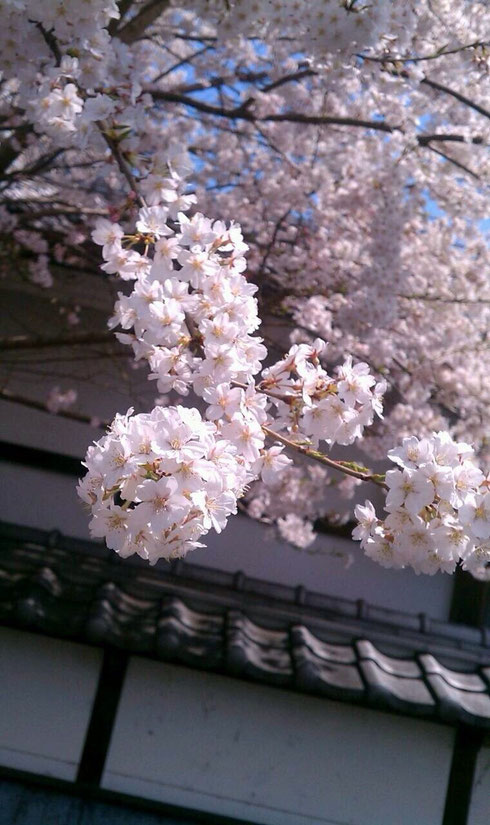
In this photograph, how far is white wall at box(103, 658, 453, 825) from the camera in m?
4.08

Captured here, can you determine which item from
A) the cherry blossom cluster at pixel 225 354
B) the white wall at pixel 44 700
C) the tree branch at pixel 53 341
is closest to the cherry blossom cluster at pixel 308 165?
the cherry blossom cluster at pixel 225 354

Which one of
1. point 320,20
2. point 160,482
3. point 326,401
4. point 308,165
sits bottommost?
point 160,482

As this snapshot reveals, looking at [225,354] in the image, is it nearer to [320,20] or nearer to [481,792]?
[320,20]

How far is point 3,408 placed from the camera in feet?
18.9

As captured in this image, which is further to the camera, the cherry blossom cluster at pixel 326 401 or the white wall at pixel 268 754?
the white wall at pixel 268 754

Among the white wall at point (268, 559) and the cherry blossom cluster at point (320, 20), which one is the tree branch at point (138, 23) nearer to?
the cherry blossom cluster at point (320, 20)

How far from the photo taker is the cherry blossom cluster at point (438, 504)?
188 cm

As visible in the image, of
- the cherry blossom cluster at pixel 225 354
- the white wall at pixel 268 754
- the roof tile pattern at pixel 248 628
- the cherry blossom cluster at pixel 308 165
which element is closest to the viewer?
the cherry blossom cluster at pixel 225 354

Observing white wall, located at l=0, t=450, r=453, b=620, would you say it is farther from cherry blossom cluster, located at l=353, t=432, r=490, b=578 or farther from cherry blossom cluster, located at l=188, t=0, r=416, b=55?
cherry blossom cluster, located at l=353, t=432, r=490, b=578

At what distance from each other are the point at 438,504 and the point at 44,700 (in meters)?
2.96

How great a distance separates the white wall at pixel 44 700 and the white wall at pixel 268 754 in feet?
0.66

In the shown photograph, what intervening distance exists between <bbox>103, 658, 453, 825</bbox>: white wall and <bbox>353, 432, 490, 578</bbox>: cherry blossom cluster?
2.51m

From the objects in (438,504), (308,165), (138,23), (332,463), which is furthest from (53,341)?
(438,504)

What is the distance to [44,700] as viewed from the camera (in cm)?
414
